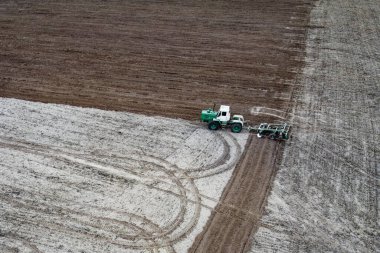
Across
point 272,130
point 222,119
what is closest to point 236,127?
point 222,119

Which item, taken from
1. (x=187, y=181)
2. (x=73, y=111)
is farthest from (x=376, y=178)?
(x=73, y=111)

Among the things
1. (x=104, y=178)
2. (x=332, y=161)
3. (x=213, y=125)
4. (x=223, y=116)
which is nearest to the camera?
(x=104, y=178)

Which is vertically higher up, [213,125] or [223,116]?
[223,116]

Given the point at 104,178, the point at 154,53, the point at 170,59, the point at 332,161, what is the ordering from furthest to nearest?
the point at 154,53 → the point at 170,59 → the point at 332,161 → the point at 104,178

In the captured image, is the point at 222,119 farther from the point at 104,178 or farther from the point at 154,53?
the point at 154,53

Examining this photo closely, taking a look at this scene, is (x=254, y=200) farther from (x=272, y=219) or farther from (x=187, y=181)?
(x=187, y=181)

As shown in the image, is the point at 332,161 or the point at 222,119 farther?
the point at 222,119

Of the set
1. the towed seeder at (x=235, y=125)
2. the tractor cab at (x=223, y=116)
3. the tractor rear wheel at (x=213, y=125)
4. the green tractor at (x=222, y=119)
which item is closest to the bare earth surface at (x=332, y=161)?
the towed seeder at (x=235, y=125)

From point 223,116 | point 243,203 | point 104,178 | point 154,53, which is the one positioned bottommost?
point 243,203
